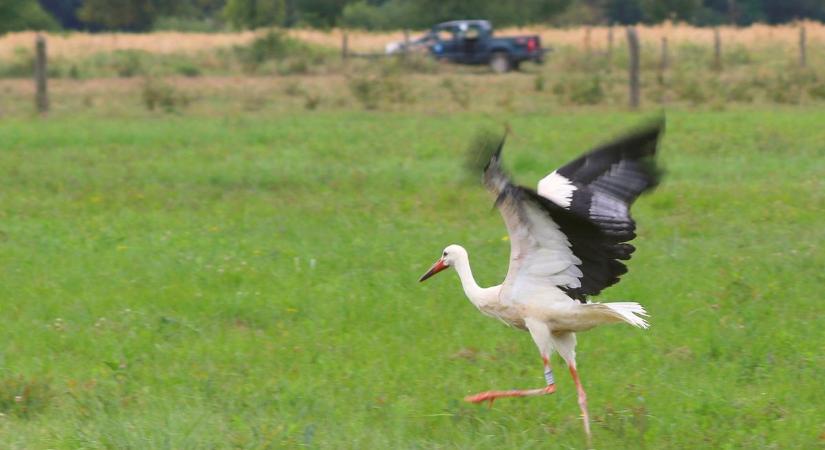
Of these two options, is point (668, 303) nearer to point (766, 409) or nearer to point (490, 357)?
point (490, 357)

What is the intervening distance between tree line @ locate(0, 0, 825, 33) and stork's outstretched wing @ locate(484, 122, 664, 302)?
46772mm

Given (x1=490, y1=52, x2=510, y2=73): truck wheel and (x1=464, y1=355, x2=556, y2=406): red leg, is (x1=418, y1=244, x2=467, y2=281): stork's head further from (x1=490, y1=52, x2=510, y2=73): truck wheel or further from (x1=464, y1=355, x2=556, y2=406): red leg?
(x1=490, y1=52, x2=510, y2=73): truck wheel

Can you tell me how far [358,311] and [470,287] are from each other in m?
1.74

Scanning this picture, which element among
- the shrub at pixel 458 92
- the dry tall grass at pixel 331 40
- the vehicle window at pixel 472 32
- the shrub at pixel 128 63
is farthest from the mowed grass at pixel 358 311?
the dry tall grass at pixel 331 40

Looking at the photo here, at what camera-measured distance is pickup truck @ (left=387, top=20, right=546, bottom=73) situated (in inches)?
1319

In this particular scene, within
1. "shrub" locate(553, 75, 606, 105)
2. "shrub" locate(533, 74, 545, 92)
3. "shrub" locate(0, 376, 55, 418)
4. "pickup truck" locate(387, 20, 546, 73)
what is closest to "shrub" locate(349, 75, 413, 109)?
"shrub" locate(553, 75, 606, 105)

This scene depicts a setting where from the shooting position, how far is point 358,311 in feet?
28.3

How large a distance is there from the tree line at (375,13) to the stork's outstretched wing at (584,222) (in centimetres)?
4677

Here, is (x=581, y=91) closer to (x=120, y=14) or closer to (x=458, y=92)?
(x=458, y=92)

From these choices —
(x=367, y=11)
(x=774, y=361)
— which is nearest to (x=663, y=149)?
(x=774, y=361)

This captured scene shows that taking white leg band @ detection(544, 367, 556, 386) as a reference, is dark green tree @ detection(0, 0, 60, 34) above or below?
below

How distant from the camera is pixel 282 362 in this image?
7.55 m

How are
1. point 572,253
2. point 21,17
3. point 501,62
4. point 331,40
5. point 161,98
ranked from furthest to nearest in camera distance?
point 21,17, point 331,40, point 501,62, point 161,98, point 572,253

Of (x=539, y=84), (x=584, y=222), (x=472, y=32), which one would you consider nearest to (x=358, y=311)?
(x=584, y=222)
